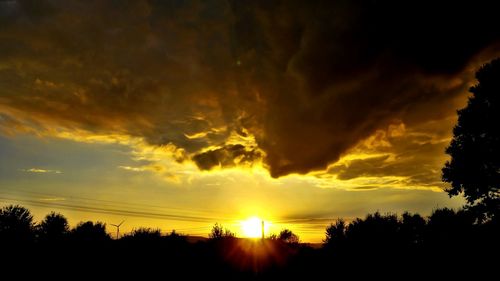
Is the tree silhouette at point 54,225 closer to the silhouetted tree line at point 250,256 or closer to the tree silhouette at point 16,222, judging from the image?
the tree silhouette at point 16,222

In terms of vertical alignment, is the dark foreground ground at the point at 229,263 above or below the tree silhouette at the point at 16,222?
below

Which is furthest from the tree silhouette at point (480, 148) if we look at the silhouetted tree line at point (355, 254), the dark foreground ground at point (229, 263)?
the dark foreground ground at point (229, 263)

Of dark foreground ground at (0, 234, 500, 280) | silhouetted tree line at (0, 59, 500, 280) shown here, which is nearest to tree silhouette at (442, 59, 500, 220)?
silhouetted tree line at (0, 59, 500, 280)

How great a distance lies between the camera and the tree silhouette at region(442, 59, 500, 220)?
1025 inches

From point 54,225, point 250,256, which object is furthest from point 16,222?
point 250,256

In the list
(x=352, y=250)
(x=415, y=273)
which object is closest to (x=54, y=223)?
(x=352, y=250)

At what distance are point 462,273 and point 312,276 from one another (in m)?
11.4

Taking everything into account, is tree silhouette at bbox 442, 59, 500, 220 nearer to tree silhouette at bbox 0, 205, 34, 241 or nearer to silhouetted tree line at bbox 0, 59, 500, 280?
silhouetted tree line at bbox 0, 59, 500, 280

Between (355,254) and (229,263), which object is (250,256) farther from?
(355,254)

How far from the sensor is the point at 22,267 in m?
34.2

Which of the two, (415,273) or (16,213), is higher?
(16,213)

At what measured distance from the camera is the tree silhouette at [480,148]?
2605 cm

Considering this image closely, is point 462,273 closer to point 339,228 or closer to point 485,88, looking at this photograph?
point 485,88

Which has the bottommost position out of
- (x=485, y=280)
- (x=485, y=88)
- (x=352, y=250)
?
(x=485, y=280)
